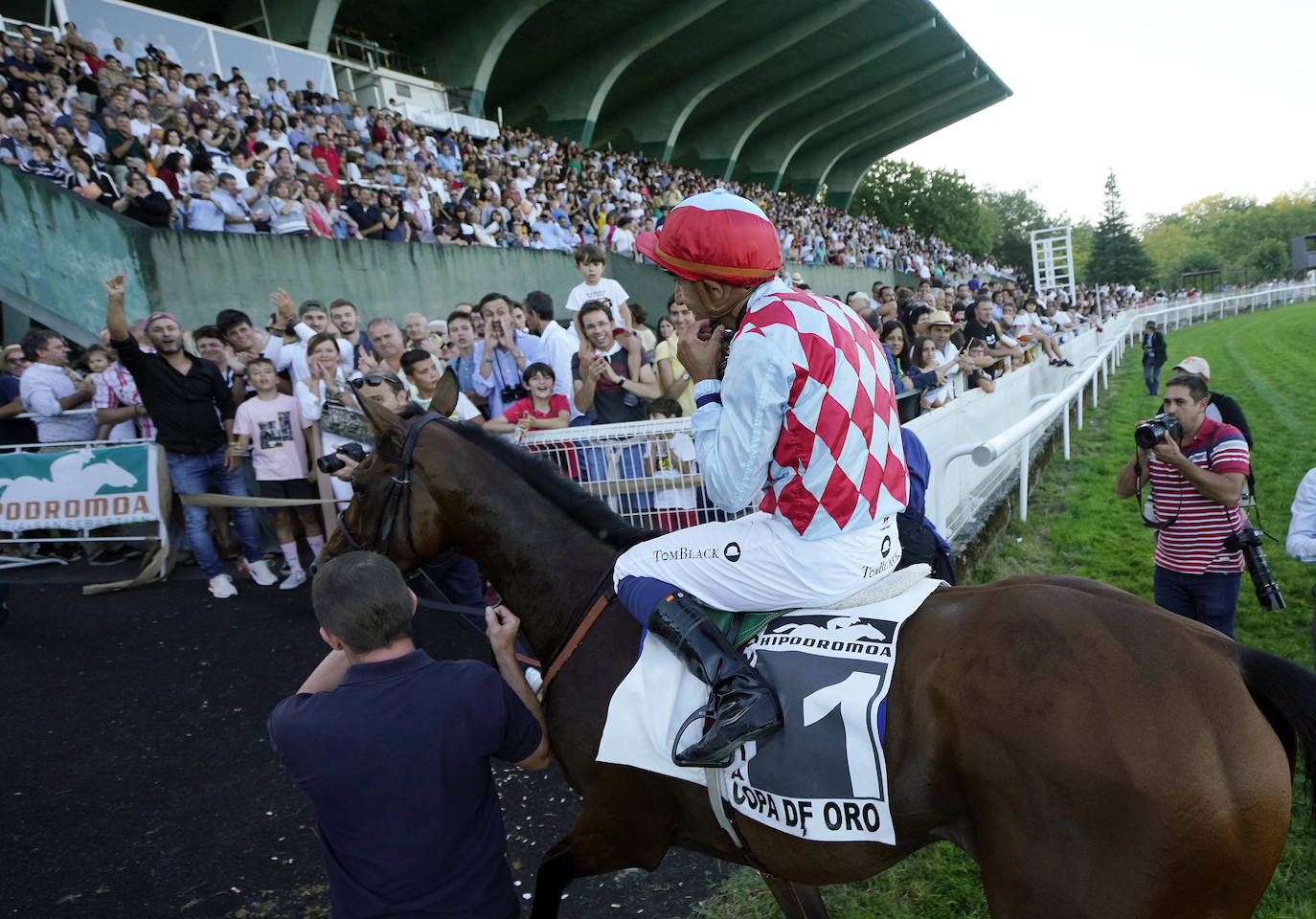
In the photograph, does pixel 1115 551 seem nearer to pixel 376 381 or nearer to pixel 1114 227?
pixel 376 381

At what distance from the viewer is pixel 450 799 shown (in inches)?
70.3

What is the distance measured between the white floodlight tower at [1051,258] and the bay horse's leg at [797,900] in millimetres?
25336

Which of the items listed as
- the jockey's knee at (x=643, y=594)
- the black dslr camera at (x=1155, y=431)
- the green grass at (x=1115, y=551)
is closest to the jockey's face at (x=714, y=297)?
the jockey's knee at (x=643, y=594)

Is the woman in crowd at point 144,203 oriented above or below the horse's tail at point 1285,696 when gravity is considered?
above

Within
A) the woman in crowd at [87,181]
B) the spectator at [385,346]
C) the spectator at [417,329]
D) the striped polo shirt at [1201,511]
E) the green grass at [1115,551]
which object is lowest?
the green grass at [1115,551]

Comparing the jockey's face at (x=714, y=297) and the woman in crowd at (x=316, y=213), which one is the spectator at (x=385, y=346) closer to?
the jockey's face at (x=714, y=297)

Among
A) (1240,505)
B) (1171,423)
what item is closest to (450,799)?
(1171,423)

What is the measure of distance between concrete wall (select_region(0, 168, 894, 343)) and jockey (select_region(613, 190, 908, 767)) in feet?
25.9

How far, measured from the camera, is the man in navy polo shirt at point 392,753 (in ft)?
5.59

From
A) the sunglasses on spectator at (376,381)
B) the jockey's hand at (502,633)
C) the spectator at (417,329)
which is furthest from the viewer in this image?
the spectator at (417,329)

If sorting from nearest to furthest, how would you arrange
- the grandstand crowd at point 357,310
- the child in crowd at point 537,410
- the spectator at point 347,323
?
1. the child in crowd at point 537,410
2. the grandstand crowd at point 357,310
3. the spectator at point 347,323

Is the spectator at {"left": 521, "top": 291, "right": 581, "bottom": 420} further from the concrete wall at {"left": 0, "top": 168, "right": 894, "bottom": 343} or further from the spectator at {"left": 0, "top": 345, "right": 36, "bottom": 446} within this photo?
the spectator at {"left": 0, "top": 345, "right": 36, "bottom": 446}

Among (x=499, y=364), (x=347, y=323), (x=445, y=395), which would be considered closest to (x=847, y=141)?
(x=347, y=323)

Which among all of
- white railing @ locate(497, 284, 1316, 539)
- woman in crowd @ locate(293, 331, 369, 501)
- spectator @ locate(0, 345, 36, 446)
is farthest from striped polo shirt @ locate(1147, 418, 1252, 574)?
spectator @ locate(0, 345, 36, 446)
